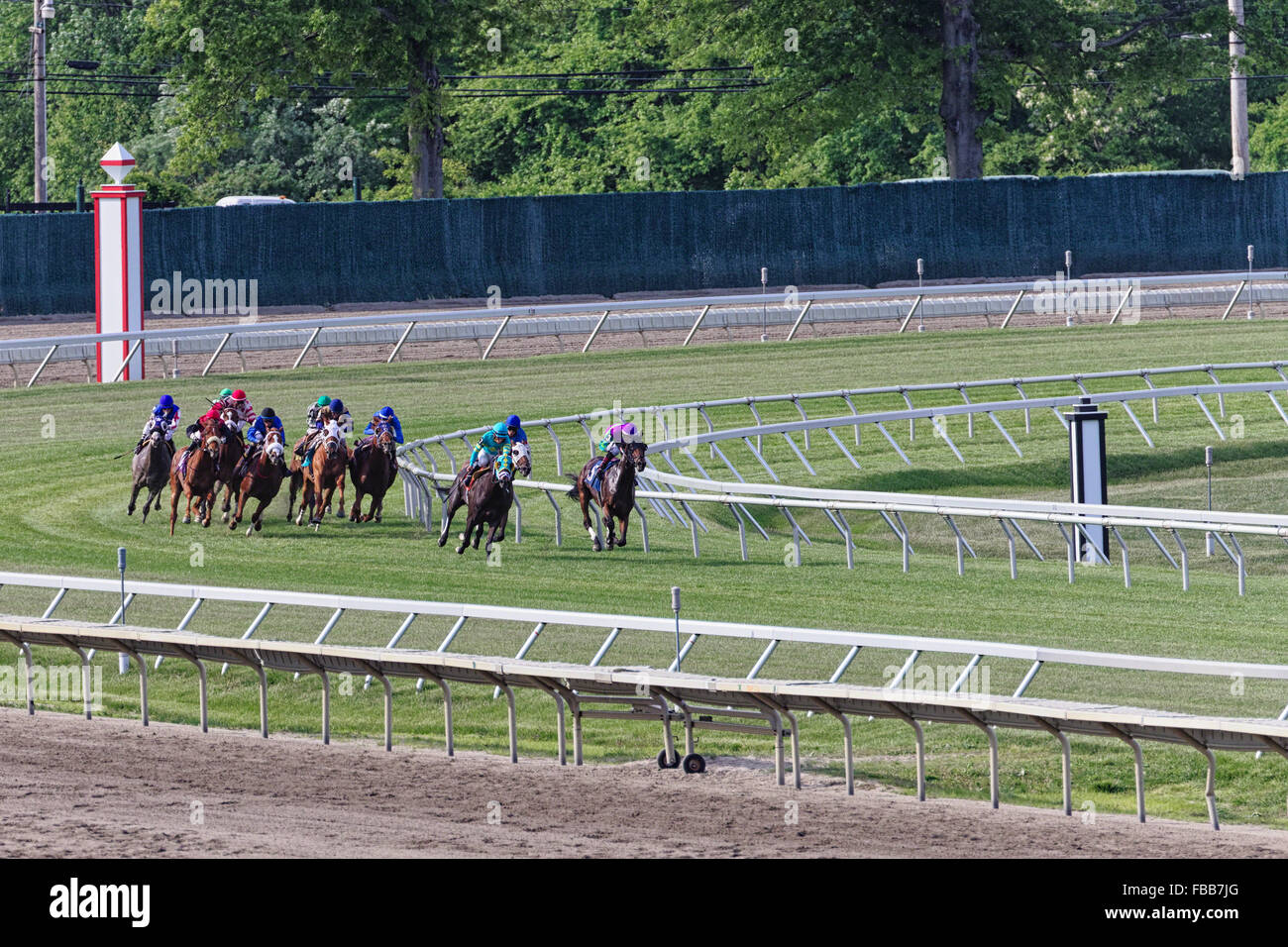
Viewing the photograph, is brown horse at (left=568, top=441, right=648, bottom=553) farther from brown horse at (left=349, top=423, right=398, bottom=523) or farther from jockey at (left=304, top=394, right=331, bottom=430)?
jockey at (left=304, top=394, right=331, bottom=430)

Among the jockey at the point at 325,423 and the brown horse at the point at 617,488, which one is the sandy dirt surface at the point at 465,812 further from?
the jockey at the point at 325,423

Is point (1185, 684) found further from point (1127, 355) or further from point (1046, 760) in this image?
point (1127, 355)

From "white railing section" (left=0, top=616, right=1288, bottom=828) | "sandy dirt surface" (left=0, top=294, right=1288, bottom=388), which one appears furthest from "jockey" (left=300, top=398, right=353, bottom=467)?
"sandy dirt surface" (left=0, top=294, right=1288, bottom=388)

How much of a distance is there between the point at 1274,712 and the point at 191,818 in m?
5.61

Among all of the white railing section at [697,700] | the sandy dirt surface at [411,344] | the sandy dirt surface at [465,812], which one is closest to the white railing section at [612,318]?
the sandy dirt surface at [411,344]

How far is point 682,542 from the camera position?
18031mm

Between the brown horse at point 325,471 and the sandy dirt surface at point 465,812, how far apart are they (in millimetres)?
7106

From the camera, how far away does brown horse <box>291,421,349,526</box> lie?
61.1ft

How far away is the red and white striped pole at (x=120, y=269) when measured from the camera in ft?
91.1

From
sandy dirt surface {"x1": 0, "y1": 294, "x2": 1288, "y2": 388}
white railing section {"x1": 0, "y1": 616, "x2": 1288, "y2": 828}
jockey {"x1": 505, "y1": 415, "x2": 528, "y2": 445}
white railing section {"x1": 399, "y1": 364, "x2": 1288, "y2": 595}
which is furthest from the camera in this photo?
sandy dirt surface {"x1": 0, "y1": 294, "x2": 1288, "y2": 388}

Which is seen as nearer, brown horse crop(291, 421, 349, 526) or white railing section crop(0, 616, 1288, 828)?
white railing section crop(0, 616, 1288, 828)

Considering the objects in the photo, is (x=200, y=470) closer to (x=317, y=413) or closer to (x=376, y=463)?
(x=317, y=413)

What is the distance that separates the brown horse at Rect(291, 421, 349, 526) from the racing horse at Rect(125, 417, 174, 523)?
3.80 feet
